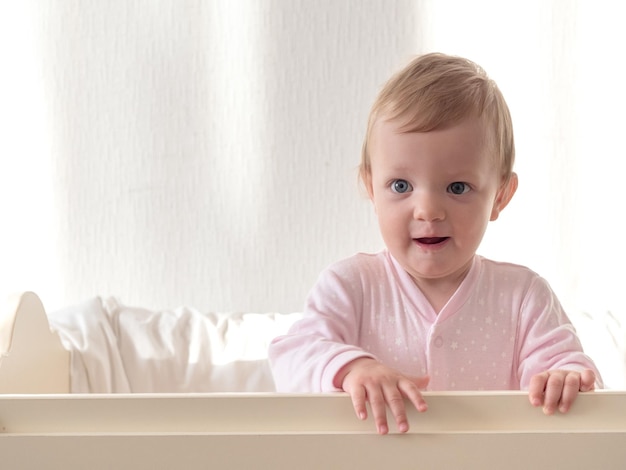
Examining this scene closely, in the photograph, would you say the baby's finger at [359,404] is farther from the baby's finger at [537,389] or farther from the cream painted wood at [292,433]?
the baby's finger at [537,389]

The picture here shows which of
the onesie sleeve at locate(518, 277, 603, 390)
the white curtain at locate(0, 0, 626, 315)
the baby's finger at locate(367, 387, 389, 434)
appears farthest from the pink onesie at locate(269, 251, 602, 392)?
the white curtain at locate(0, 0, 626, 315)

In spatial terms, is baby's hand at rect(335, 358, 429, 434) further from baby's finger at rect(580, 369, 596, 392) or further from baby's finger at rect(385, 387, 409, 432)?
baby's finger at rect(580, 369, 596, 392)

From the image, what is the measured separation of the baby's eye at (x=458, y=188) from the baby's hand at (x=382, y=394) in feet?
0.81

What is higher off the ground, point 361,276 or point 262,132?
point 262,132

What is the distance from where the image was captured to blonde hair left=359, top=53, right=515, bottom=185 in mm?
1023

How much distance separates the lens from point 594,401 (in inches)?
31.9

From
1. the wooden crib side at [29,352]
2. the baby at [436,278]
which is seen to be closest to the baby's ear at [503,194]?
the baby at [436,278]

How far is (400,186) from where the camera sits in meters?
1.05

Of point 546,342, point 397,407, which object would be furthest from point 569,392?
point 546,342

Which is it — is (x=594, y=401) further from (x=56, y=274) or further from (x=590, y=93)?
(x=56, y=274)

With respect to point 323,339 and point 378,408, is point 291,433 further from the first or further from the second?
point 323,339

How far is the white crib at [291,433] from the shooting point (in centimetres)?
79

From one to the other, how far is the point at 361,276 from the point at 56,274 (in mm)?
833

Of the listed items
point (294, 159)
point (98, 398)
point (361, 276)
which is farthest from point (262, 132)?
point (98, 398)
